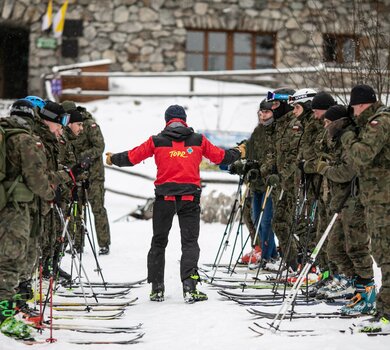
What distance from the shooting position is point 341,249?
260 inches

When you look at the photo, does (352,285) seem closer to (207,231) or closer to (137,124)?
(207,231)

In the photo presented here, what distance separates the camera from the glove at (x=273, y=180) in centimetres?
838

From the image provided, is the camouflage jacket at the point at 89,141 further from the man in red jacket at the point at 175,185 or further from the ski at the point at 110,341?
the ski at the point at 110,341

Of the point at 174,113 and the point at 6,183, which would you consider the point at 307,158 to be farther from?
the point at 6,183

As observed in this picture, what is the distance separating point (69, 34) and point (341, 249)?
1587 cm

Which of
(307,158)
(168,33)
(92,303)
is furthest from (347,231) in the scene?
(168,33)

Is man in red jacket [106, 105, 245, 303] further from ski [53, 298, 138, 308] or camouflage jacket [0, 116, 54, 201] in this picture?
camouflage jacket [0, 116, 54, 201]

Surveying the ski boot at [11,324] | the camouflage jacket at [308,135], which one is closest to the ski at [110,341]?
the ski boot at [11,324]

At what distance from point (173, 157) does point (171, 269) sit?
2.26m

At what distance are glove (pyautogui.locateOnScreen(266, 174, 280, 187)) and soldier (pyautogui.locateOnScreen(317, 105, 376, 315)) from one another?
5.37 feet

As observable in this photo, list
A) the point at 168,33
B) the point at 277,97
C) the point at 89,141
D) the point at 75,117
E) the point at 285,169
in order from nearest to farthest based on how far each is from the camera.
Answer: the point at 285,169, the point at 277,97, the point at 75,117, the point at 89,141, the point at 168,33

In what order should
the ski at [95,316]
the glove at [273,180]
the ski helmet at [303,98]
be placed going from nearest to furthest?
the ski at [95,316] < the ski helmet at [303,98] < the glove at [273,180]

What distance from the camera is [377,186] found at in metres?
5.82

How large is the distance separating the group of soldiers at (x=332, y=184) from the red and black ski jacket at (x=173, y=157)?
41.6 inches
